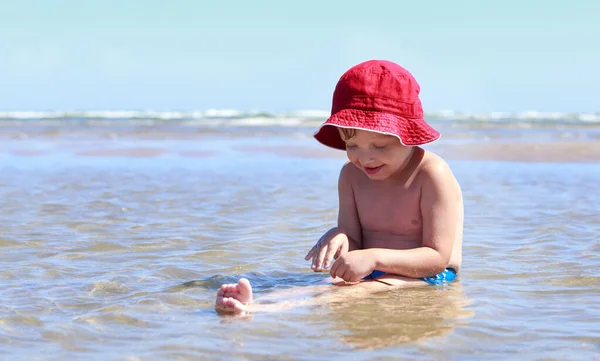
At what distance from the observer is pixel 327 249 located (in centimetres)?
343

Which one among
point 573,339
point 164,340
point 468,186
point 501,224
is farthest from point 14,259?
point 468,186

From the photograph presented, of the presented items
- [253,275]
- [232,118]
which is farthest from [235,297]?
[232,118]

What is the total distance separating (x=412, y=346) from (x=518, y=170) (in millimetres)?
7831

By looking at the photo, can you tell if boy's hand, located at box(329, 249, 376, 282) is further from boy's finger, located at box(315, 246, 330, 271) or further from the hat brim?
the hat brim

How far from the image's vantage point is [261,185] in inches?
326

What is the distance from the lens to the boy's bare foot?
306cm

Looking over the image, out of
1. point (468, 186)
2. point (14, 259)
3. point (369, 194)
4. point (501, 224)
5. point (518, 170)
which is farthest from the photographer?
point (518, 170)

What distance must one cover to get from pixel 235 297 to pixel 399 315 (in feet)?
2.03

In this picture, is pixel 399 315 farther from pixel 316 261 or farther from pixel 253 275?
pixel 253 275

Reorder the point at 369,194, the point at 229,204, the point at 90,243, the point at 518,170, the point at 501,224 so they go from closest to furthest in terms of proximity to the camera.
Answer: the point at 369,194 → the point at 90,243 → the point at 501,224 → the point at 229,204 → the point at 518,170

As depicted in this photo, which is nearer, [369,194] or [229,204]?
[369,194]

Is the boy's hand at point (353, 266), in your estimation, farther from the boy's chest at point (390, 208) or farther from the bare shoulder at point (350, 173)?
the bare shoulder at point (350, 173)

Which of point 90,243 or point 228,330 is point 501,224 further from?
point 228,330

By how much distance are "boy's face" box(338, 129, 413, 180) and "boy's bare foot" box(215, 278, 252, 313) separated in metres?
0.77
